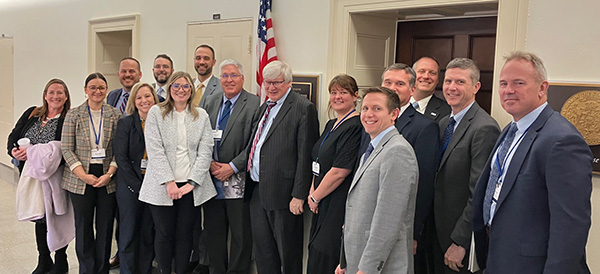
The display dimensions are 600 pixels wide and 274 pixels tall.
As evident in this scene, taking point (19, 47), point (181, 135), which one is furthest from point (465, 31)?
point (19, 47)

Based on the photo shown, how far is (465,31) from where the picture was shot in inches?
177

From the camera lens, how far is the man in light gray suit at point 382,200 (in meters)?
2.59

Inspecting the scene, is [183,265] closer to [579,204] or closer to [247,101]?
[247,101]

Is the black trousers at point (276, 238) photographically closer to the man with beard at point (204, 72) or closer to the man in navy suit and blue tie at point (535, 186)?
the man with beard at point (204, 72)

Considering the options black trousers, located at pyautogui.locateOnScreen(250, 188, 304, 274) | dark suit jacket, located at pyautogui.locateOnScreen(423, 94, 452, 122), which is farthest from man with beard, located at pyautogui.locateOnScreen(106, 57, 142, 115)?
dark suit jacket, located at pyautogui.locateOnScreen(423, 94, 452, 122)

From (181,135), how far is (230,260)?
109cm

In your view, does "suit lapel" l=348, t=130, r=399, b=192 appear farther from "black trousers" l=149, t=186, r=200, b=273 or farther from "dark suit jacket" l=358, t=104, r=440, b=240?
"black trousers" l=149, t=186, r=200, b=273

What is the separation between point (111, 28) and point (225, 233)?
3.94 meters

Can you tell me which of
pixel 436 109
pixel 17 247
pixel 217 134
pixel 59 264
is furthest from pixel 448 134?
pixel 17 247

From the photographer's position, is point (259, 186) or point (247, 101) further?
point (247, 101)

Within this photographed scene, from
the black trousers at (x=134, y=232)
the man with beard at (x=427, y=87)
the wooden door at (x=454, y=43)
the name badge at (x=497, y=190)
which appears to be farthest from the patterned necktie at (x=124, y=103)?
the name badge at (x=497, y=190)

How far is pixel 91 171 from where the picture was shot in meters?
4.22

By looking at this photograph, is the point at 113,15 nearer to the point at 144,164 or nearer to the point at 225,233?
the point at 144,164

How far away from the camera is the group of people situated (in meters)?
2.30
